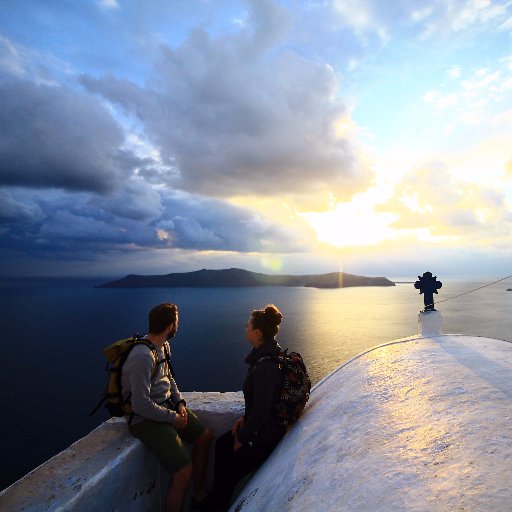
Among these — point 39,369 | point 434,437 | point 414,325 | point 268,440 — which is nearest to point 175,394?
point 268,440

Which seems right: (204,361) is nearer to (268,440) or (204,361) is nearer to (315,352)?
(315,352)

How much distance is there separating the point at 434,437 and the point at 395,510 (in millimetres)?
740

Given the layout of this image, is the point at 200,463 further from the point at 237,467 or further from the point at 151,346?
the point at 151,346

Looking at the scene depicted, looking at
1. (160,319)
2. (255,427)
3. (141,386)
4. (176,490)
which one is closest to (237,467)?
(255,427)

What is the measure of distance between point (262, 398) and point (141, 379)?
3.90 feet

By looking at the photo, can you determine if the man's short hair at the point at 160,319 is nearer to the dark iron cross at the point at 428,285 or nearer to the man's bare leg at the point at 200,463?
the man's bare leg at the point at 200,463

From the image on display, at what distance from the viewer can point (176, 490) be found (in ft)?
11.8

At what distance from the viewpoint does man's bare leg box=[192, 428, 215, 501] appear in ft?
13.8

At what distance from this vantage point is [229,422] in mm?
4645

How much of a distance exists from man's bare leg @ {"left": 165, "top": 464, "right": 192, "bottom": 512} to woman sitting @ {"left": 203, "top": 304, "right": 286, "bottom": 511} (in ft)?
0.94

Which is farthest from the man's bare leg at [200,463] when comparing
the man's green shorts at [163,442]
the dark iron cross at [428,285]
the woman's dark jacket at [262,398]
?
the dark iron cross at [428,285]

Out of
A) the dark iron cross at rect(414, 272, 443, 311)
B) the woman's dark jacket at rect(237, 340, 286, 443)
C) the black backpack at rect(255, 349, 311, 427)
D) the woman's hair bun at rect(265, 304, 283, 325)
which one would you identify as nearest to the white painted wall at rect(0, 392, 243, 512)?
the woman's dark jacket at rect(237, 340, 286, 443)

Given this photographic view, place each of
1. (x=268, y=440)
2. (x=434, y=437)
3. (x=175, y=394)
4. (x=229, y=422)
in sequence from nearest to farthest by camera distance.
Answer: (x=434, y=437)
(x=268, y=440)
(x=175, y=394)
(x=229, y=422)

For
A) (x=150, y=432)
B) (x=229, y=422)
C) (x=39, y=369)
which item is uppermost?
(x=150, y=432)
